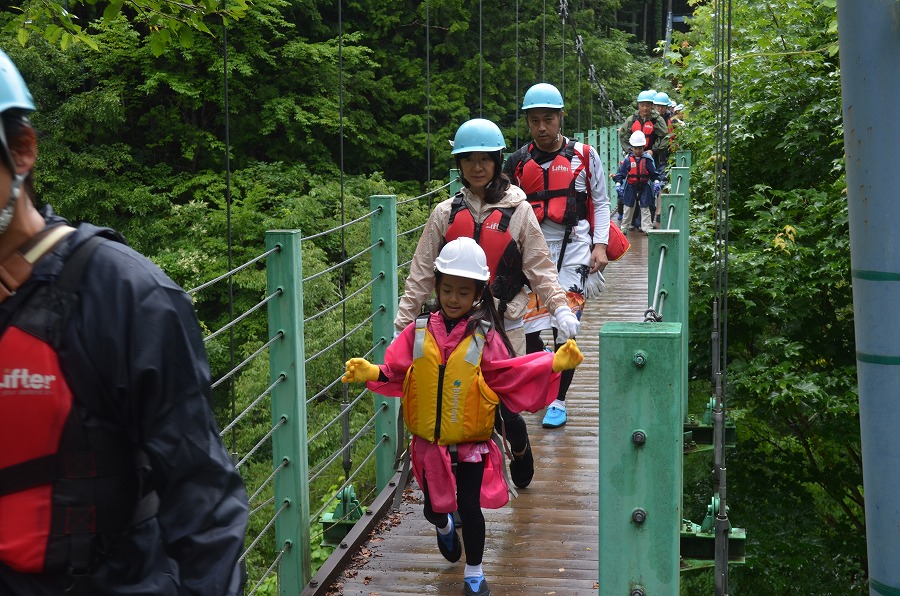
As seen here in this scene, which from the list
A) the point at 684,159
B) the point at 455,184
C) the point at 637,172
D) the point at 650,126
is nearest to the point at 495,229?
the point at 455,184

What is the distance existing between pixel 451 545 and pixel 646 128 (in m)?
8.64

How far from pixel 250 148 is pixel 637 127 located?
8.66m

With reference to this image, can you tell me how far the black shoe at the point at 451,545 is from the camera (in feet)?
12.2

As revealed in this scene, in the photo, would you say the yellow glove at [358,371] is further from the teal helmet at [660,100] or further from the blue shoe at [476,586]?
the teal helmet at [660,100]

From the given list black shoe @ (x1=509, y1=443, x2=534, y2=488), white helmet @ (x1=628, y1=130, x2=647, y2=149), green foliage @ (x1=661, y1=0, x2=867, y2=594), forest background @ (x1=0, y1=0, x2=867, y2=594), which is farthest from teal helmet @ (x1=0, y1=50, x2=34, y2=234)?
white helmet @ (x1=628, y1=130, x2=647, y2=149)

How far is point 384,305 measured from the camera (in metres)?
4.50

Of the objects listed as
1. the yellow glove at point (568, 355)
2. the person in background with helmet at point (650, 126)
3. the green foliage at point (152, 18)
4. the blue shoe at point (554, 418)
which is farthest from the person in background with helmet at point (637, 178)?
the yellow glove at point (568, 355)

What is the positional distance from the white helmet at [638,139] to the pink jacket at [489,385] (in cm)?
845

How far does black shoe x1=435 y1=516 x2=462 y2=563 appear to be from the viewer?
373cm

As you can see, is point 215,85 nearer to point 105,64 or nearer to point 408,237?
point 105,64

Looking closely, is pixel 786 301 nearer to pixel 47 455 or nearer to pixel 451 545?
pixel 451 545

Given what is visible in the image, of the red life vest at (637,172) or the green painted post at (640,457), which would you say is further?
the red life vest at (637,172)

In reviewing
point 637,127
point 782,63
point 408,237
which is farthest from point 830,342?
point 408,237

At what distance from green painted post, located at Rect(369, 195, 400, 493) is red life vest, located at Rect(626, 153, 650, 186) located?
7.92 meters
